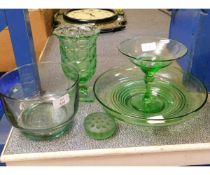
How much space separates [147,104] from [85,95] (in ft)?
0.54

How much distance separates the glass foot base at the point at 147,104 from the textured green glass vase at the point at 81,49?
12 cm

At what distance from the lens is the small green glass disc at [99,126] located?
1.89 feet

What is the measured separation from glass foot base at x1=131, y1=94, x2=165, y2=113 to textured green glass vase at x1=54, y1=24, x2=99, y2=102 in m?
0.12

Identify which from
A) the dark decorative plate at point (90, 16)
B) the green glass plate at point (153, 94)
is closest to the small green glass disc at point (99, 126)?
the green glass plate at point (153, 94)

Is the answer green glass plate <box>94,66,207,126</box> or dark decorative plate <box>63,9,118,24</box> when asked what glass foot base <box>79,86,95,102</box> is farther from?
dark decorative plate <box>63,9,118,24</box>

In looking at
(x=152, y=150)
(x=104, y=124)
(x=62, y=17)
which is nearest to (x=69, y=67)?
(x=104, y=124)

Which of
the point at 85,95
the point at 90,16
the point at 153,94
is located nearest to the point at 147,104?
the point at 153,94

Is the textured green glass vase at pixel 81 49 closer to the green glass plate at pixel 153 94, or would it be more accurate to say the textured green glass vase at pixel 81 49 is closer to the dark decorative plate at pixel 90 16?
the green glass plate at pixel 153 94

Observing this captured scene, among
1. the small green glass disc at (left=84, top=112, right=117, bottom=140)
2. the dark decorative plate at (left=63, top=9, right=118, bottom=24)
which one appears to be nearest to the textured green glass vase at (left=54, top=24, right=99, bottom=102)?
the small green glass disc at (left=84, top=112, right=117, bottom=140)

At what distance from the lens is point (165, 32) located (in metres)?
1.12

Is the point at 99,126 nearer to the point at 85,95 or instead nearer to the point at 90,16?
the point at 85,95

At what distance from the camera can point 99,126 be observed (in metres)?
0.59
